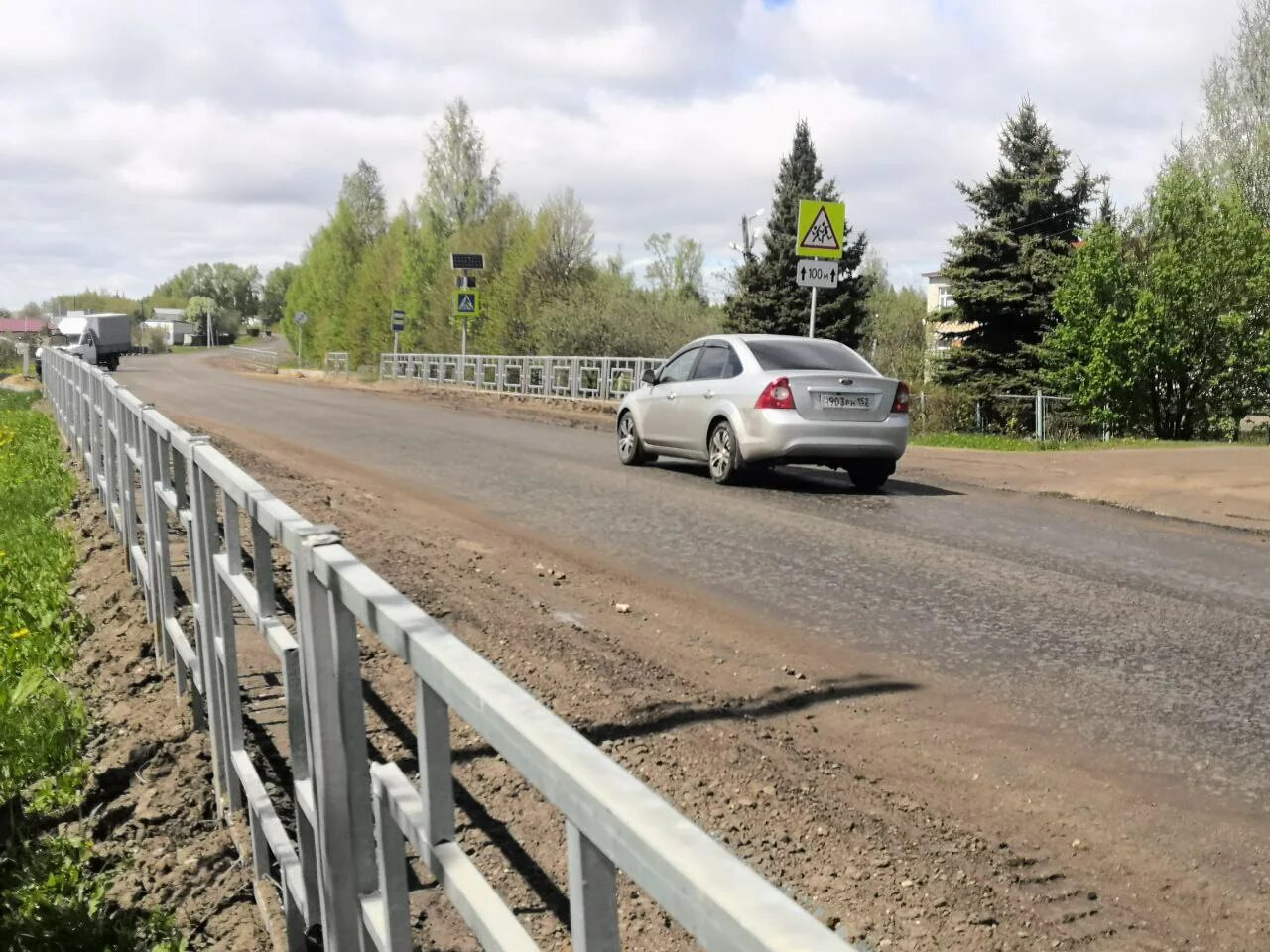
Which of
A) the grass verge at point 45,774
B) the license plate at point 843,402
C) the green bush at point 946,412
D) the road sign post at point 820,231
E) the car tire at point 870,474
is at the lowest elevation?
the grass verge at point 45,774

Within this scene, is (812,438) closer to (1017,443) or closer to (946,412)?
(1017,443)

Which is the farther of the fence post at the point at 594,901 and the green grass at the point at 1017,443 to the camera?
the green grass at the point at 1017,443

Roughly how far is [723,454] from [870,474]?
4.83 ft

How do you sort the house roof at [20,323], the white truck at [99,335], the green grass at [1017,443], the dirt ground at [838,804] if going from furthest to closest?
1. the house roof at [20,323]
2. the white truck at [99,335]
3. the green grass at [1017,443]
4. the dirt ground at [838,804]

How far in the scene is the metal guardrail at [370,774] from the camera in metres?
1.01

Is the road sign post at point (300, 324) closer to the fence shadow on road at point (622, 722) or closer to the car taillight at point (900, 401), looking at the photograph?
the car taillight at point (900, 401)

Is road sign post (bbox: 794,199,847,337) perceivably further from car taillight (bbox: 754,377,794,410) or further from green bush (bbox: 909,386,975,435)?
green bush (bbox: 909,386,975,435)

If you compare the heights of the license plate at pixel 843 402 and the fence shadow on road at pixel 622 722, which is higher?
the license plate at pixel 843 402

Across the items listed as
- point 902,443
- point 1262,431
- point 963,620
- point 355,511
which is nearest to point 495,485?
point 355,511

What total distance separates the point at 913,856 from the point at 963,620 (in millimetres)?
2988

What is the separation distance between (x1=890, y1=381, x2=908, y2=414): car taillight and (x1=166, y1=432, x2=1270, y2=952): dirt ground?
250 inches

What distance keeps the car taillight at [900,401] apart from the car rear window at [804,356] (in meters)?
0.33

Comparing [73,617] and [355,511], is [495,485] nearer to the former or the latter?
[355,511]

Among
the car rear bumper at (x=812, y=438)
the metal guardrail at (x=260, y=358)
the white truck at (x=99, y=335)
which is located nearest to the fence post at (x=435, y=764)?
the car rear bumper at (x=812, y=438)
